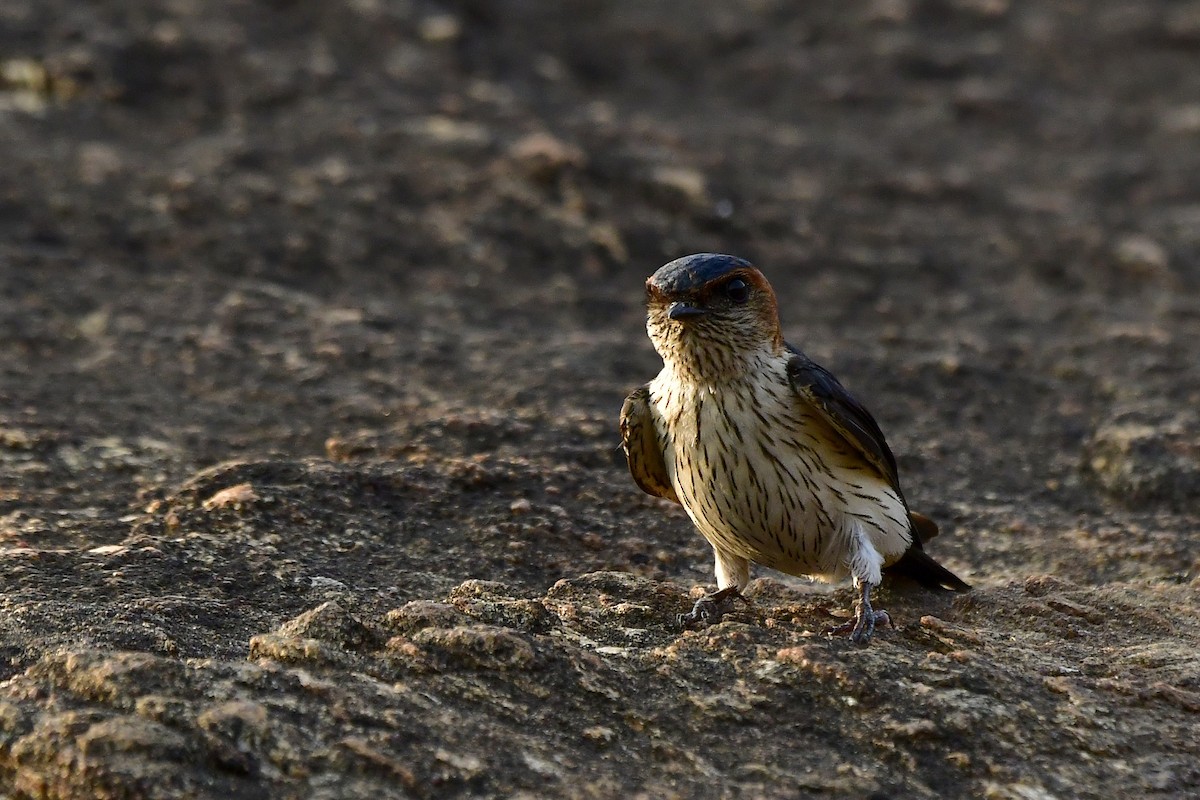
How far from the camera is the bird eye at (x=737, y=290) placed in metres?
4.78

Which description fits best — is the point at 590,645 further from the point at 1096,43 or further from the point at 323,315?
the point at 1096,43

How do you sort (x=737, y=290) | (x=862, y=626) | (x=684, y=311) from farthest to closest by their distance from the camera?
(x=737, y=290) → (x=684, y=311) → (x=862, y=626)

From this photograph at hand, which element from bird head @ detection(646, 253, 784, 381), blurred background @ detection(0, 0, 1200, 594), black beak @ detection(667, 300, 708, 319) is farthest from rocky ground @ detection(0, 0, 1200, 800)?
black beak @ detection(667, 300, 708, 319)

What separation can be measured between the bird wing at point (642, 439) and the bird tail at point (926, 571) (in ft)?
2.96

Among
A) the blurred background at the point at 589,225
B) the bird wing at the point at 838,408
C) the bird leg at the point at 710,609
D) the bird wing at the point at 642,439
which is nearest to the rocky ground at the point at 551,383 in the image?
the blurred background at the point at 589,225

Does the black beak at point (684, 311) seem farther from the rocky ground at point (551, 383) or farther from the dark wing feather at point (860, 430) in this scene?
the rocky ground at point (551, 383)

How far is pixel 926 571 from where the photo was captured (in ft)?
16.3

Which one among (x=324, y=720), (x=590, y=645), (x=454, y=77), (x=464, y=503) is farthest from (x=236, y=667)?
(x=454, y=77)

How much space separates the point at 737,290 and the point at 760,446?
55cm

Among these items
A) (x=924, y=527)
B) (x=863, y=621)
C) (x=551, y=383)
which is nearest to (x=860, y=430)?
(x=924, y=527)

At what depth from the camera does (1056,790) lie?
135 inches

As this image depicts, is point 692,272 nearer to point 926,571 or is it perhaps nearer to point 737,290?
point 737,290

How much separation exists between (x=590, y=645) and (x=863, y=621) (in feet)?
3.00

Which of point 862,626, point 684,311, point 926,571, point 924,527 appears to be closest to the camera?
point 862,626
